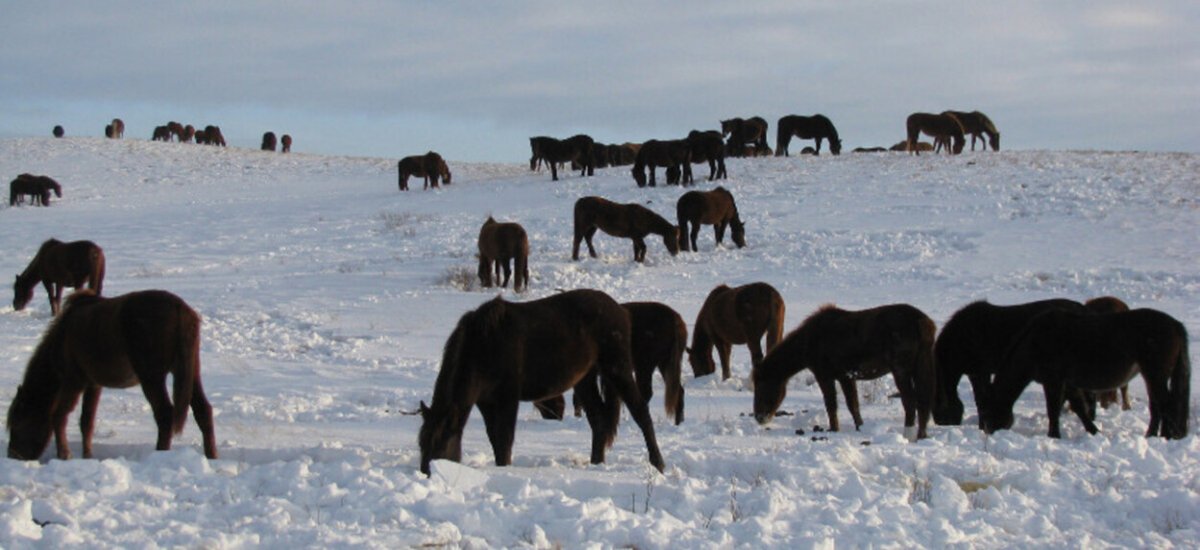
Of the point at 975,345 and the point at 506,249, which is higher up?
the point at 506,249

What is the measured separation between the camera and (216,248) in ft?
86.9

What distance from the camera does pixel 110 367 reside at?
7.57 meters

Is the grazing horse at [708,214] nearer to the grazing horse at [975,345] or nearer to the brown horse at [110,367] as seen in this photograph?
the grazing horse at [975,345]

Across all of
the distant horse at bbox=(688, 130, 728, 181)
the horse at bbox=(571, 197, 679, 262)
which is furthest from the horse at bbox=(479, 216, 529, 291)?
the distant horse at bbox=(688, 130, 728, 181)

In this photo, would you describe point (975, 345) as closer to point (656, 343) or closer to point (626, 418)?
point (656, 343)

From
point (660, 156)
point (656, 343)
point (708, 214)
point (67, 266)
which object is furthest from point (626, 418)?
point (660, 156)

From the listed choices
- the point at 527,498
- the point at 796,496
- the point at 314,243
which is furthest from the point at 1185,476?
the point at 314,243

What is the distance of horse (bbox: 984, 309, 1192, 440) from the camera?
871 cm

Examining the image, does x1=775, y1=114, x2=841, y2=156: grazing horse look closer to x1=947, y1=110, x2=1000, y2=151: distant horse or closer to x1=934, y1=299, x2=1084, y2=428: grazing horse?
x1=947, y1=110, x2=1000, y2=151: distant horse

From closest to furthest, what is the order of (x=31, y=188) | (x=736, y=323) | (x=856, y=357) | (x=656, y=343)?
1. (x=656, y=343)
2. (x=856, y=357)
3. (x=736, y=323)
4. (x=31, y=188)

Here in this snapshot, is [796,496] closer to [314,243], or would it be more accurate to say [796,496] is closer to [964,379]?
[964,379]

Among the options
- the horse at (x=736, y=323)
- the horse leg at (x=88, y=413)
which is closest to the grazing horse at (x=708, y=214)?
the horse at (x=736, y=323)

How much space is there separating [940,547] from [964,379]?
8.38 metres

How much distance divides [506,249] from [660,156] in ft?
45.8
